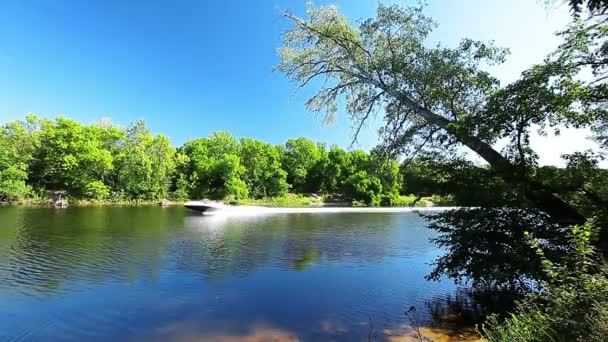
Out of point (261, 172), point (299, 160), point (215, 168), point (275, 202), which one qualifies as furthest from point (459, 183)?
point (299, 160)

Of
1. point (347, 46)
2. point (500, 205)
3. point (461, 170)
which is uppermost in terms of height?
point (347, 46)

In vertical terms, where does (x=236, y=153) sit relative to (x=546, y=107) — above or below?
above

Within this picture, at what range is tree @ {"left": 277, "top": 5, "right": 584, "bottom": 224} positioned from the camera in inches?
279

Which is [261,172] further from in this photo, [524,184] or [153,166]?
[524,184]

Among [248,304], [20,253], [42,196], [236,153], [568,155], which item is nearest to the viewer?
[568,155]

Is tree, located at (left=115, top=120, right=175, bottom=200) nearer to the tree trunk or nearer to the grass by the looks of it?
the grass

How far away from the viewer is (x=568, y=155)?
23.4ft

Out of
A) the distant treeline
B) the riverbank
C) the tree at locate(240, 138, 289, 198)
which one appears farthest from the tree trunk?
the tree at locate(240, 138, 289, 198)

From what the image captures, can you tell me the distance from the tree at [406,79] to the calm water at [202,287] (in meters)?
4.14

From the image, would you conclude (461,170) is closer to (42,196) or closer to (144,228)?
(144,228)

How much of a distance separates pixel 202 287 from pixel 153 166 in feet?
157

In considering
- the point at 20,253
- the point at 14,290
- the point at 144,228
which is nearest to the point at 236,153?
the point at 144,228

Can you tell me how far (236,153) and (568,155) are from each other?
5817 centimetres

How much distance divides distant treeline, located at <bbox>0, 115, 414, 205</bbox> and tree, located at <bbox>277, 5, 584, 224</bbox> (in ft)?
111
